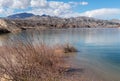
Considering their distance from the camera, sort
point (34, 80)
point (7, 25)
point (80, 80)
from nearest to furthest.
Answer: point (34, 80) < point (80, 80) < point (7, 25)

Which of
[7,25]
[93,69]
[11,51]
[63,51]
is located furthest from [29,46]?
[7,25]

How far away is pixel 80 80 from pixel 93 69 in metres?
3.84

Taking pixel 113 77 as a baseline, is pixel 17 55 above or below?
above

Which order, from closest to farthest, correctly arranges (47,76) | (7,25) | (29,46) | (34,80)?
(34,80) < (47,76) < (29,46) < (7,25)

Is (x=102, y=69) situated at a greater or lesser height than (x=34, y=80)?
lesser

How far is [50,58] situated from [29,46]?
464 centimetres

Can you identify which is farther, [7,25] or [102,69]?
[7,25]

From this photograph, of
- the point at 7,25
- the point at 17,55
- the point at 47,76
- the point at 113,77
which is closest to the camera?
the point at 47,76

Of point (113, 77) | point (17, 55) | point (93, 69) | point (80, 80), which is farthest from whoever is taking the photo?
point (93, 69)

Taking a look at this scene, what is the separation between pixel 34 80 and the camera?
6438 mm

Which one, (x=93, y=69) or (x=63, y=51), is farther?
(x=63, y=51)

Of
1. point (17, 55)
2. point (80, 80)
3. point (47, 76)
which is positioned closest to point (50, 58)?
point (80, 80)

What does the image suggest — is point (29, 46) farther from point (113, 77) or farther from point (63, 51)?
point (63, 51)

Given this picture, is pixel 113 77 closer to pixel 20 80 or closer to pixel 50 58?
pixel 50 58
